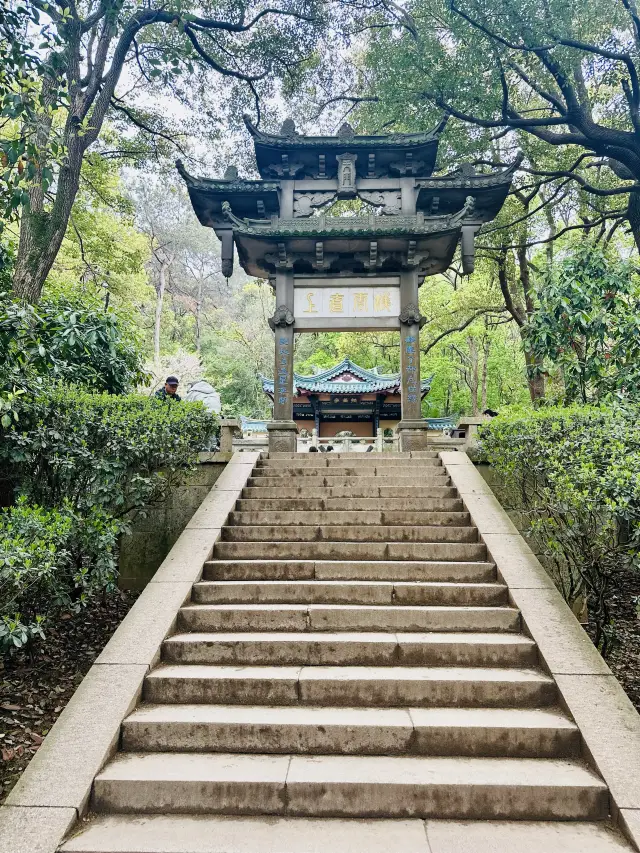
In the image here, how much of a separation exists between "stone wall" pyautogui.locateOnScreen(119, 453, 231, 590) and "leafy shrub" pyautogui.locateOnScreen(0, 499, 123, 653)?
1313 millimetres

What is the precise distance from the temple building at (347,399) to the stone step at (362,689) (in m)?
14.3

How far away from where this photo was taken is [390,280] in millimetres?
8883

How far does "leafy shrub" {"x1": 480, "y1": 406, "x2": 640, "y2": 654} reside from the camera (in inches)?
145

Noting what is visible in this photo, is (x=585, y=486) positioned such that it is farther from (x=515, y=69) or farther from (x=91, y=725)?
(x=515, y=69)

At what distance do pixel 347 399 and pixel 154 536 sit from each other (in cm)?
1281

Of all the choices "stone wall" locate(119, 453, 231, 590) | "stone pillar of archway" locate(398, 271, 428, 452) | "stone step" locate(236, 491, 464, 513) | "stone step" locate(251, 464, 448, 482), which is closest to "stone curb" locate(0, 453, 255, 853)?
"stone step" locate(236, 491, 464, 513)

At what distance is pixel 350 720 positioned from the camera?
10.2 ft

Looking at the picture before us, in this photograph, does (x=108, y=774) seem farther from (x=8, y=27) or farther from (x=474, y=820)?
(x=8, y=27)

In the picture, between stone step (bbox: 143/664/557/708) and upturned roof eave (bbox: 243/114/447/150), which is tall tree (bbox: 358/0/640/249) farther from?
stone step (bbox: 143/664/557/708)

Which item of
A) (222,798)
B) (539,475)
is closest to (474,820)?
(222,798)

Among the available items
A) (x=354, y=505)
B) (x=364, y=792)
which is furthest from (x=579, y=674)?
(x=354, y=505)

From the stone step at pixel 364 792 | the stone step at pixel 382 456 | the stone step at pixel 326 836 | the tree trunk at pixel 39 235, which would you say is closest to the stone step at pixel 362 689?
the stone step at pixel 364 792

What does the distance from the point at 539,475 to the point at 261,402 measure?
27668 mm

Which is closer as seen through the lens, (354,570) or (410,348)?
(354,570)
